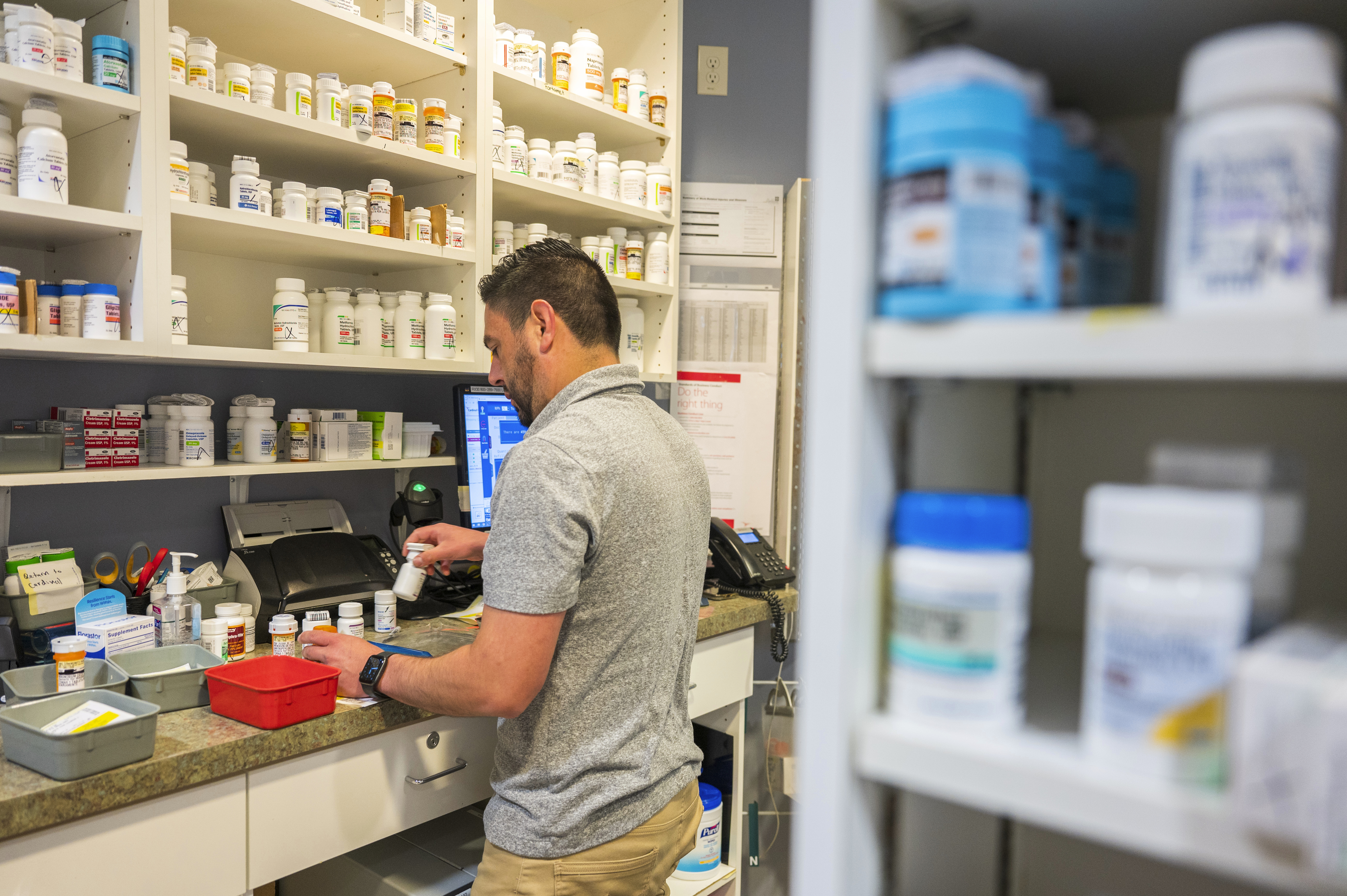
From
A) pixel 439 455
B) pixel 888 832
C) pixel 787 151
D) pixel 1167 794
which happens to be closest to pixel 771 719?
pixel 439 455

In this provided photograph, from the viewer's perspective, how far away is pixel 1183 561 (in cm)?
45

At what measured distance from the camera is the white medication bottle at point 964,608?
0.51 m

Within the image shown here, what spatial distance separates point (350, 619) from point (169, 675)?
371mm

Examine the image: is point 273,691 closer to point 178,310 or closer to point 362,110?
point 178,310

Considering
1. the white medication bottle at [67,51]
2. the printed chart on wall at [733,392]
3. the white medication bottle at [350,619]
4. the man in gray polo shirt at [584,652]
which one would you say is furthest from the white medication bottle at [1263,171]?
the printed chart on wall at [733,392]

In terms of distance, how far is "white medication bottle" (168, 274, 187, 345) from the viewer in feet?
5.44

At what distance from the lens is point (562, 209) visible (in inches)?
100

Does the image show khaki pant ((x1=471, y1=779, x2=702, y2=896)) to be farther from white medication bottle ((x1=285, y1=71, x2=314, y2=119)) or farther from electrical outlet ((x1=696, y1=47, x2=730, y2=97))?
electrical outlet ((x1=696, y1=47, x2=730, y2=97))

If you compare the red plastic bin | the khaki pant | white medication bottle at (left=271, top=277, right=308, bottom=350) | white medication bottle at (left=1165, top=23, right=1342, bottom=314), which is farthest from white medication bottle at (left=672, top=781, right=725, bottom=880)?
white medication bottle at (left=1165, top=23, right=1342, bottom=314)

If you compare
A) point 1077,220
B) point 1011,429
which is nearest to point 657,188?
point 1011,429

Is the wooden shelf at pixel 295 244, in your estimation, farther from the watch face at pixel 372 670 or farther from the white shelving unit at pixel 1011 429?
the white shelving unit at pixel 1011 429

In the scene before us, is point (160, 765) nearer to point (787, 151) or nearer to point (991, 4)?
point (991, 4)

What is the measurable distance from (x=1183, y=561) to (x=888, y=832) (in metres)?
0.35

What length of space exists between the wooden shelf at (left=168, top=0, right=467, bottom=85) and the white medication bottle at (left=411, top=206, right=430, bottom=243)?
0.38 metres
